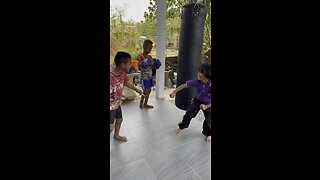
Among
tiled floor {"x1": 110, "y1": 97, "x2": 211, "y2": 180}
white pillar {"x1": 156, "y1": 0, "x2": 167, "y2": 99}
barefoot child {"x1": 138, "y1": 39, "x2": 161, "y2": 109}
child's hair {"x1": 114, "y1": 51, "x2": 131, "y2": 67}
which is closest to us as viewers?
tiled floor {"x1": 110, "y1": 97, "x2": 211, "y2": 180}

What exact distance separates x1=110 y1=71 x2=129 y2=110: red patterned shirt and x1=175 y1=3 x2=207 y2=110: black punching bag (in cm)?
145

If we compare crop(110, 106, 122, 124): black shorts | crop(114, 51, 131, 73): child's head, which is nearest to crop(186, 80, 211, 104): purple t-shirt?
crop(114, 51, 131, 73): child's head

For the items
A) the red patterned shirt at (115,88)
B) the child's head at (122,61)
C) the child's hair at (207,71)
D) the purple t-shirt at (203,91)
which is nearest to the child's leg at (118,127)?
the red patterned shirt at (115,88)

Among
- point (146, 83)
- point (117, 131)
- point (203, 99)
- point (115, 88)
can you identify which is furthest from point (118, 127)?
point (146, 83)

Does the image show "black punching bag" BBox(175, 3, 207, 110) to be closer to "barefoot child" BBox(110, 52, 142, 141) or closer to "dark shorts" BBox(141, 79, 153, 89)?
"dark shorts" BBox(141, 79, 153, 89)

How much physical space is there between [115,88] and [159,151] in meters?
0.78

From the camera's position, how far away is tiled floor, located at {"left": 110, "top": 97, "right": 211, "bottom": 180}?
1821 millimetres

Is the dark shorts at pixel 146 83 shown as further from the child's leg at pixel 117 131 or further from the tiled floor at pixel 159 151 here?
the child's leg at pixel 117 131

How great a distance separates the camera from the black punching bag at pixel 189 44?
3.38 m

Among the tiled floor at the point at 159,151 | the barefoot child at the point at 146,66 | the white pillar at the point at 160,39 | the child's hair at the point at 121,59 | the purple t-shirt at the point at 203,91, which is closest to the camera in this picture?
the tiled floor at the point at 159,151

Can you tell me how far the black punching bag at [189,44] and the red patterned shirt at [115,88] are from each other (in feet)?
4.76
